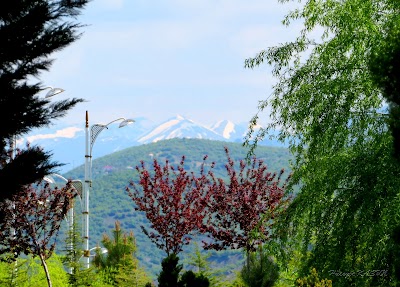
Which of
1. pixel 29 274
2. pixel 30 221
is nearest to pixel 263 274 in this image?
pixel 30 221

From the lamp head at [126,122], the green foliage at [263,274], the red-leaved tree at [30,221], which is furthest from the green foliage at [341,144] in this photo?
the lamp head at [126,122]

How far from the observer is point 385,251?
13.6 m

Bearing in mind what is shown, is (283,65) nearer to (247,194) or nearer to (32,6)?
(32,6)

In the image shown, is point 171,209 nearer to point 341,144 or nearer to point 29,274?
point 29,274

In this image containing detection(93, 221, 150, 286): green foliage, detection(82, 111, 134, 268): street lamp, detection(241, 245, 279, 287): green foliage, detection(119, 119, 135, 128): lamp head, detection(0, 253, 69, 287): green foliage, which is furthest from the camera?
detection(119, 119, 135, 128): lamp head

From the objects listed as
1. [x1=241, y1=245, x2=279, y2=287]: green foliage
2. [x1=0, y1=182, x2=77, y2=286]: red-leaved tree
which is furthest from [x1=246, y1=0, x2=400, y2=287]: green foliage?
[x1=0, y1=182, x2=77, y2=286]: red-leaved tree

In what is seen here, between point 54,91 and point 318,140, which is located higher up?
point 54,91

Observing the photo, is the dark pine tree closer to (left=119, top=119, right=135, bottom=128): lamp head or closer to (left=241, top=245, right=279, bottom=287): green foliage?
(left=241, top=245, right=279, bottom=287): green foliage

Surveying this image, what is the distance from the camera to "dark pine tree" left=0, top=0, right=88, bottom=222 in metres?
14.0

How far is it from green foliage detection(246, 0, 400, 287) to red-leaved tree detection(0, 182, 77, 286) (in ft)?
21.8

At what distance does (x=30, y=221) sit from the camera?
20.6 m

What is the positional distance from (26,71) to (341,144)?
19.1ft

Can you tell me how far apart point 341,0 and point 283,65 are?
171 cm

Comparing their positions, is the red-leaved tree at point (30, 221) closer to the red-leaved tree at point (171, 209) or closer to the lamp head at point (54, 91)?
the lamp head at point (54, 91)
